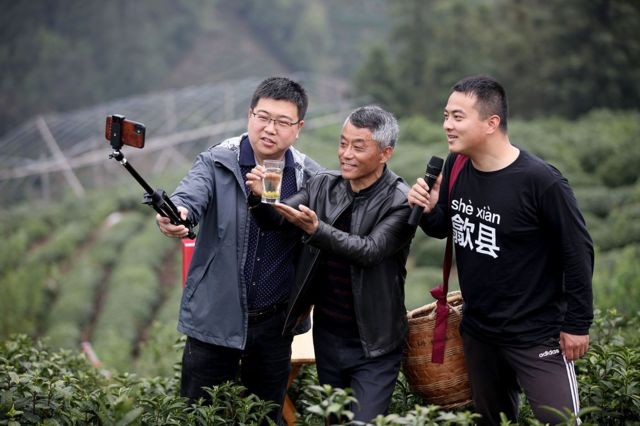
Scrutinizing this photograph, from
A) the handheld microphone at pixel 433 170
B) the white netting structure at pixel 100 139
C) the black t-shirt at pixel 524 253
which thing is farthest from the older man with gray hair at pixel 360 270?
the white netting structure at pixel 100 139

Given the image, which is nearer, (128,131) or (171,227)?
(128,131)

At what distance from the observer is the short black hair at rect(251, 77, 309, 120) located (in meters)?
3.31

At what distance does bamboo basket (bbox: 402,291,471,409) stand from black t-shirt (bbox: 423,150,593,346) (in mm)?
213

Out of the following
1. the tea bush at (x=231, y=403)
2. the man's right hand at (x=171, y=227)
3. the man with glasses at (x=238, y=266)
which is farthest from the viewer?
the man with glasses at (x=238, y=266)

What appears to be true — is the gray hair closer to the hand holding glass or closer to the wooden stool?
the hand holding glass

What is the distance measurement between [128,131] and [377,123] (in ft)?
3.10

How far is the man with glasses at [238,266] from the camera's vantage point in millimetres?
3270

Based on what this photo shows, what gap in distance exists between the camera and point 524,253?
2.90 metres

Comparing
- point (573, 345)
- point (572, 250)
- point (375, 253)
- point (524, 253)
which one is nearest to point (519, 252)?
point (524, 253)

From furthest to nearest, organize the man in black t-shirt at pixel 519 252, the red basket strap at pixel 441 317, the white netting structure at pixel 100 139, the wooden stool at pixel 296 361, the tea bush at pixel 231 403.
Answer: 1. the white netting structure at pixel 100 139
2. the wooden stool at pixel 296 361
3. the red basket strap at pixel 441 317
4. the man in black t-shirt at pixel 519 252
5. the tea bush at pixel 231 403

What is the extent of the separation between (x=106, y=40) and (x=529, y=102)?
24295 millimetres

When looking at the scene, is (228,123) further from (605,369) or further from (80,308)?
(605,369)

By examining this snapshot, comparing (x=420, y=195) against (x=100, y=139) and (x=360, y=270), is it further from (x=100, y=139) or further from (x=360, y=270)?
(x=100, y=139)

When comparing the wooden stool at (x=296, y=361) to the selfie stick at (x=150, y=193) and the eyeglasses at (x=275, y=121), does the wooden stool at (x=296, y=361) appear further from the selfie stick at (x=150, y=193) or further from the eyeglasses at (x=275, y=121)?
the eyeglasses at (x=275, y=121)
